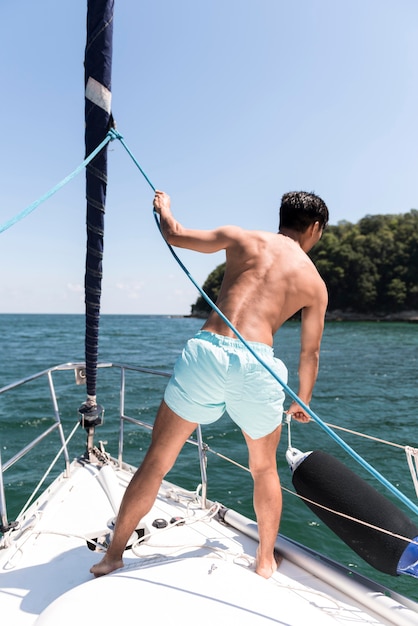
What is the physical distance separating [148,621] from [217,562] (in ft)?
1.35

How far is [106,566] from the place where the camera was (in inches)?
76.2

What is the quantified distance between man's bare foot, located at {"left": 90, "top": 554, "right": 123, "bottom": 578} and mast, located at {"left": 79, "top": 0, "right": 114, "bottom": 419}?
4.98ft

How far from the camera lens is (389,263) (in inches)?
2771

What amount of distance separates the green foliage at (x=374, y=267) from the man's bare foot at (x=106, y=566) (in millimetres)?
68352

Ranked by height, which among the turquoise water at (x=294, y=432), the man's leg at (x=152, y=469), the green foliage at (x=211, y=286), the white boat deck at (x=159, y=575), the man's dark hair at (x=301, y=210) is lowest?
the turquoise water at (x=294, y=432)

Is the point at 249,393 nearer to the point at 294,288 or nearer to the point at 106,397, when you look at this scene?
the point at 294,288

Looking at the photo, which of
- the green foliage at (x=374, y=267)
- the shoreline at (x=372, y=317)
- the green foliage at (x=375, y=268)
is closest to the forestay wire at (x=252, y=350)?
the shoreline at (x=372, y=317)

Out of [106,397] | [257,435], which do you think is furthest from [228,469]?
[106,397]

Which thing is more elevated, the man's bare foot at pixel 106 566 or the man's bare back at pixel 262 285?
the man's bare back at pixel 262 285

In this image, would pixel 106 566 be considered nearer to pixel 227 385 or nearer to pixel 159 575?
pixel 159 575

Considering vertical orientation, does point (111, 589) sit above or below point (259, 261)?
below

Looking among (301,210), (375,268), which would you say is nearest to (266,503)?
(301,210)

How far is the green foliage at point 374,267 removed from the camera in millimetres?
66625

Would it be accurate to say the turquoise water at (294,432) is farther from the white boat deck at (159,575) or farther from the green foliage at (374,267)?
the green foliage at (374,267)
